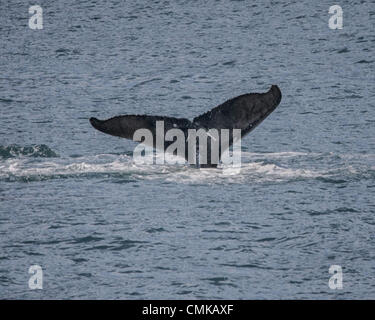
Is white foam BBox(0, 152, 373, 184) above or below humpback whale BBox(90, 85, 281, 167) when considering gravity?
below

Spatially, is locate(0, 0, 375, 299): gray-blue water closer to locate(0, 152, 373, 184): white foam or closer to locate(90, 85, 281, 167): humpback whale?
locate(0, 152, 373, 184): white foam

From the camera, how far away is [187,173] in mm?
18938

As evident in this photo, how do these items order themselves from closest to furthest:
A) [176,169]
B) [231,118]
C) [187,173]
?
[231,118], [187,173], [176,169]

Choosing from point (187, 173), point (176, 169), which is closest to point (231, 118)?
point (187, 173)

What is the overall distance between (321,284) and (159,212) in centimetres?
370

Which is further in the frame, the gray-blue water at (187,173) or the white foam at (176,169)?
the white foam at (176,169)

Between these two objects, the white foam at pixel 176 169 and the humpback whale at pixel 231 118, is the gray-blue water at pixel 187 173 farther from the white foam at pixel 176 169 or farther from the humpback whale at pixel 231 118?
the humpback whale at pixel 231 118

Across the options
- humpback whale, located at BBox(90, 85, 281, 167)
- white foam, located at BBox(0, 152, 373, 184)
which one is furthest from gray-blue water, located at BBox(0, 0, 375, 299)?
humpback whale, located at BBox(90, 85, 281, 167)

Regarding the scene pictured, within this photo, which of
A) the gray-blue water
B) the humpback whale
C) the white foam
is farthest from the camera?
the white foam

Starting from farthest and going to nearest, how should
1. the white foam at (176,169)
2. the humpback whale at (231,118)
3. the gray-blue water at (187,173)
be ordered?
1. the white foam at (176,169)
2. the humpback whale at (231,118)
3. the gray-blue water at (187,173)

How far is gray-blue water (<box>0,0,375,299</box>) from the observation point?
14906mm

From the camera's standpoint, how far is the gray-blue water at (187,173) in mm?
14906

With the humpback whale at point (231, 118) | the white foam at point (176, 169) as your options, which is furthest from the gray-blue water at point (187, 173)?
the humpback whale at point (231, 118)

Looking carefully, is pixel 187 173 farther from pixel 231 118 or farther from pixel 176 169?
pixel 231 118
